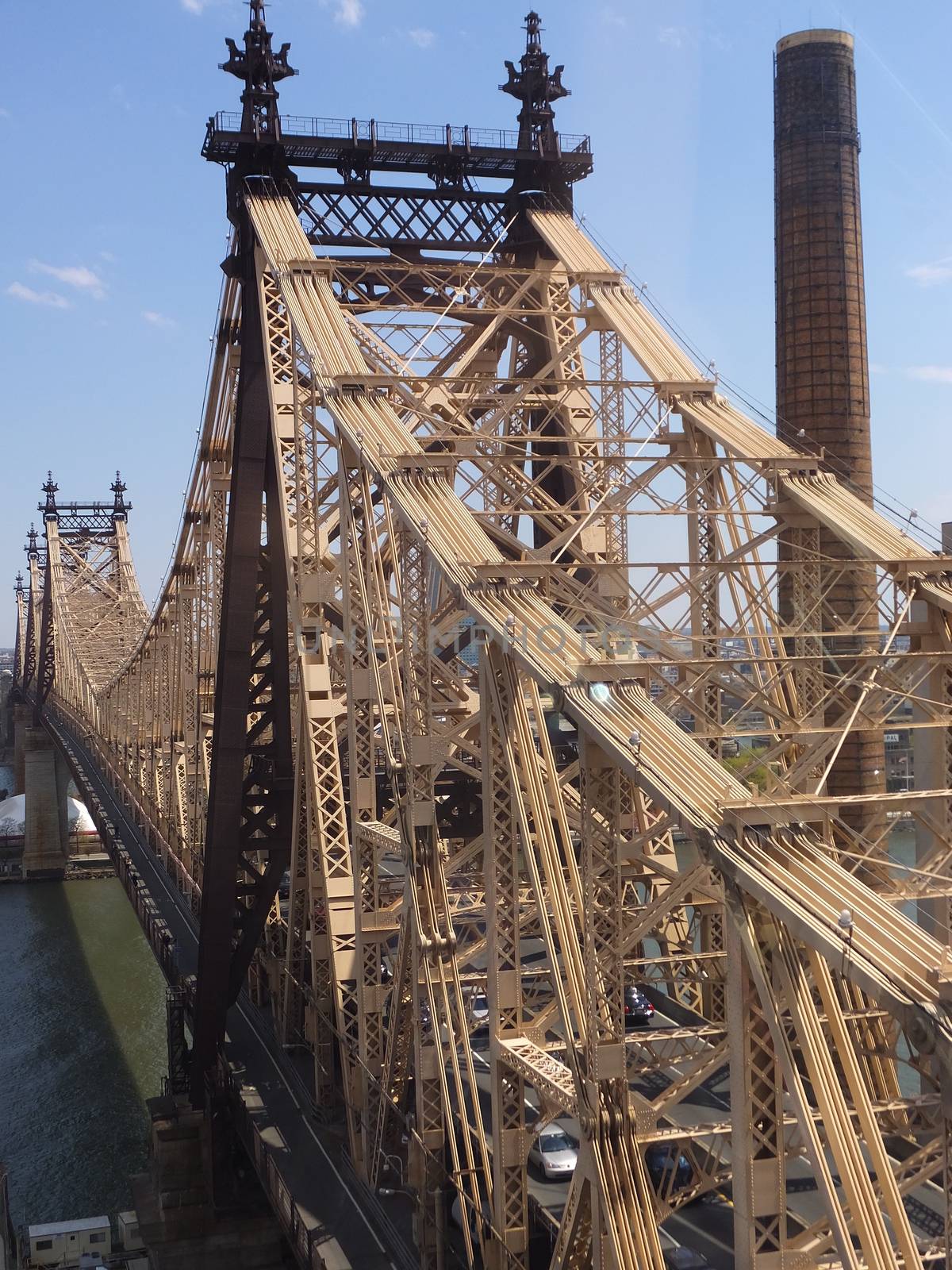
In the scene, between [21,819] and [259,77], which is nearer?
[259,77]

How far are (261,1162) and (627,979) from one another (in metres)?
11.7

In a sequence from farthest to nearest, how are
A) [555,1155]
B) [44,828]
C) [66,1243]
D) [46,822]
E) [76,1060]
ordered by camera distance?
[46,822], [44,828], [76,1060], [66,1243], [555,1155]

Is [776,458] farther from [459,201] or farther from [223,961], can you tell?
[223,961]

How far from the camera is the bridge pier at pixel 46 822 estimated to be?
80188mm

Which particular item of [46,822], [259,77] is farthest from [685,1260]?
[46,822]

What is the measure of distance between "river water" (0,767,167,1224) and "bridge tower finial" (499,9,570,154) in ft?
85.6

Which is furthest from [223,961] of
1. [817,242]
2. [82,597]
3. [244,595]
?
[82,597]

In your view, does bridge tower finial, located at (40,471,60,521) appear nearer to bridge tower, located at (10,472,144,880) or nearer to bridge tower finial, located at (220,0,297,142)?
bridge tower, located at (10,472,144,880)

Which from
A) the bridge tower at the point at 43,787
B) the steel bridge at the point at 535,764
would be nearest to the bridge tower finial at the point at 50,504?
the bridge tower at the point at 43,787

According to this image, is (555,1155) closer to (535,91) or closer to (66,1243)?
(66,1243)

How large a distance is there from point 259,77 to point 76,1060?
99.0 ft

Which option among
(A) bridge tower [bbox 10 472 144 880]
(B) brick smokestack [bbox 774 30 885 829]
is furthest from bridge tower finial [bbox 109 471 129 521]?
(B) brick smokestack [bbox 774 30 885 829]

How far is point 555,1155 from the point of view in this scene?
71.7 feet

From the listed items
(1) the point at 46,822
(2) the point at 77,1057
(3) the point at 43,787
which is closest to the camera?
(2) the point at 77,1057
